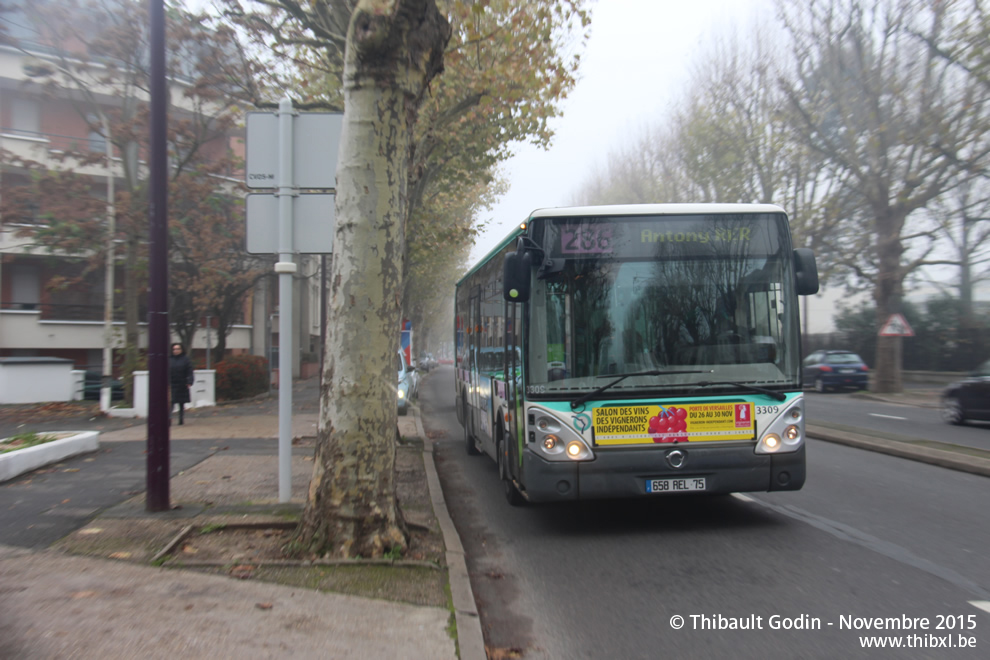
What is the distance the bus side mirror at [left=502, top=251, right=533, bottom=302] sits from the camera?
6.63 meters

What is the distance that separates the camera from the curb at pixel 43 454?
9.13 meters

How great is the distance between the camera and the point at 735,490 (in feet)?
22.9

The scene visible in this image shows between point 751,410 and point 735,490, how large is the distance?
0.70 meters

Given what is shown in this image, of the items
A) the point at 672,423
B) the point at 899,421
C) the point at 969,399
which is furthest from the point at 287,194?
the point at 899,421

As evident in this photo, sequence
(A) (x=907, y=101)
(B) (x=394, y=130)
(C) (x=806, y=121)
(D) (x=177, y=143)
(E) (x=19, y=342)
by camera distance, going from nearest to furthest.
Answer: (B) (x=394, y=130) < (D) (x=177, y=143) < (A) (x=907, y=101) < (C) (x=806, y=121) < (E) (x=19, y=342)

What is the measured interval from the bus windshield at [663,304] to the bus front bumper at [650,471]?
0.56 metres

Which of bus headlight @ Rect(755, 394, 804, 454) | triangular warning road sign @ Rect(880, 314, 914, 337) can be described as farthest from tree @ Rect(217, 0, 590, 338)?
triangular warning road sign @ Rect(880, 314, 914, 337)

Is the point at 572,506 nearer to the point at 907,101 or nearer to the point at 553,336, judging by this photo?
the point at 553,336

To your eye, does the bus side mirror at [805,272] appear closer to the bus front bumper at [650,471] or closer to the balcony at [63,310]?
the bus front bumper at [650,471]

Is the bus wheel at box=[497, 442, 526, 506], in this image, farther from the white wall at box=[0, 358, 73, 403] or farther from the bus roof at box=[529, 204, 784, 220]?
the white wall at box=[0, 358, 73, 403]

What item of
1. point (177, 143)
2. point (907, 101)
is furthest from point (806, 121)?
point (177, 143)

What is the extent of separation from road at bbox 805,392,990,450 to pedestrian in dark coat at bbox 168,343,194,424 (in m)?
12.6

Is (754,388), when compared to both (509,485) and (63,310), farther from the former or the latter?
(63,310)

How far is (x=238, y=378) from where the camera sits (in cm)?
2548
